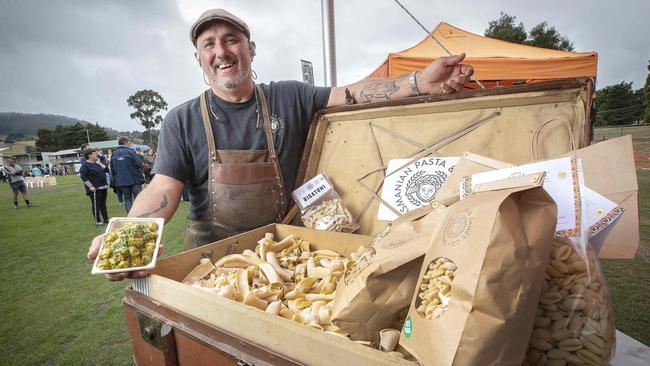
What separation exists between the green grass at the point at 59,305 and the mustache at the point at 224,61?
7.64ft

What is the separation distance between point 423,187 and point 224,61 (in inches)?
54.8

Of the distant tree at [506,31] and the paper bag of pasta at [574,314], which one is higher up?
the distant tree at [506,31]

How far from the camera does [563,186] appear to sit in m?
0.73

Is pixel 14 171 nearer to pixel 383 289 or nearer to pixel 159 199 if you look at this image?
pixel 159 199

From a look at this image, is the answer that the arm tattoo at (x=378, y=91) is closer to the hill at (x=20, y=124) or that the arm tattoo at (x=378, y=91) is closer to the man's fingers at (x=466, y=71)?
the man's fingers at (x=466, y=71)

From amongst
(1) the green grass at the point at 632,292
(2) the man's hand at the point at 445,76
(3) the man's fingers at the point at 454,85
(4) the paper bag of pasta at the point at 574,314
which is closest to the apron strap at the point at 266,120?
(2) the man's hand at the point at 445,76

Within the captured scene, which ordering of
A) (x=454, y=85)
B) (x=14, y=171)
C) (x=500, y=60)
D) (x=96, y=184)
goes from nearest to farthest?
1. (x=454, y=85)
2. (x=500, y=60)
3. (x=96, y=184)
4. (x=14, y=171)

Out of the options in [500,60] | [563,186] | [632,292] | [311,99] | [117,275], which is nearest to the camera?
[563,186]

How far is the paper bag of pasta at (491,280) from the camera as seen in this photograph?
542 millimetres

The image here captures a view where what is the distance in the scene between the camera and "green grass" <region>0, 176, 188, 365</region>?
254cm

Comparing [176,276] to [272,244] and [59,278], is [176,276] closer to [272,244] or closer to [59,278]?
[272,244]

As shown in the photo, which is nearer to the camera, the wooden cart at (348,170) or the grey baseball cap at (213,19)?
the wooden cart at (348,170)

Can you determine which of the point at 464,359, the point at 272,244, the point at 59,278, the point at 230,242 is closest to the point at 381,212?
the point at 272,244

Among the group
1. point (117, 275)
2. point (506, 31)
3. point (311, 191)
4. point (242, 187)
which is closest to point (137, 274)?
point (117, 275)
